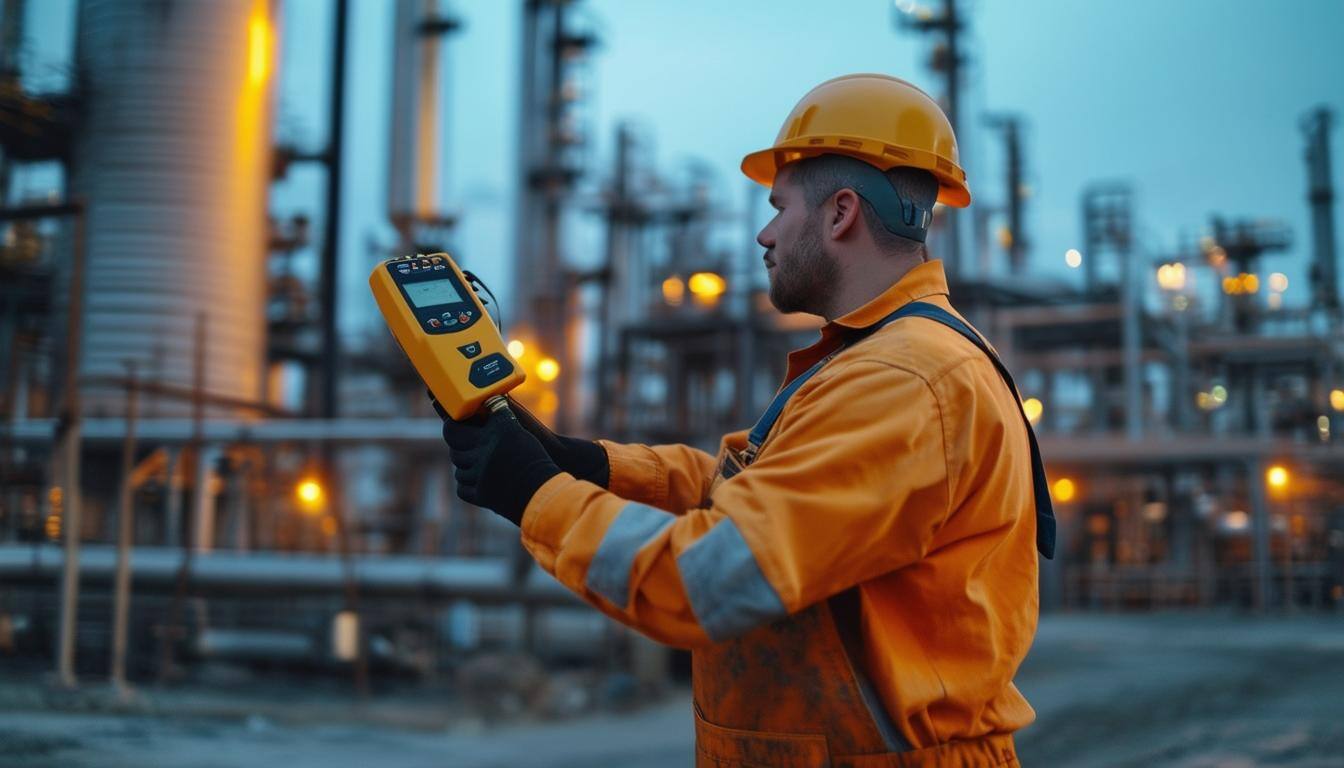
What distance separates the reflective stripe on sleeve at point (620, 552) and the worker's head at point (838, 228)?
0.64 m

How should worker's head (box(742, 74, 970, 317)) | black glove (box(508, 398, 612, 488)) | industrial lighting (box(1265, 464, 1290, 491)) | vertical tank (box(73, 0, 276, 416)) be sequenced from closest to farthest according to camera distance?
worker's head (box(742, 74, 970, 317)), black glove (box(508, 398, 612, 488)), vertical tank (box(73, 0, 276, 416)), industrial lighting (box(1265, 464, 1290, 491))

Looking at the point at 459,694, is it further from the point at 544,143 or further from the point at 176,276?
the point at 544,143

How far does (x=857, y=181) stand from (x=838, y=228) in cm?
9

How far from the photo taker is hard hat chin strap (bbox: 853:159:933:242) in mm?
2119

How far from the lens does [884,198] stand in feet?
6.96

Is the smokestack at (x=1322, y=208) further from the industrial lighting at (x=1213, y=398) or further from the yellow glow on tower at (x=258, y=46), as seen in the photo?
the yellow glow on tower at (x=258, y=46)

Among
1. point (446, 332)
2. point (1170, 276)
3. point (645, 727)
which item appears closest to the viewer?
point (446, 332)

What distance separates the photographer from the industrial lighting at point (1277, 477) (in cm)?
2030

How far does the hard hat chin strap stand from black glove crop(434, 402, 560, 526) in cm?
73

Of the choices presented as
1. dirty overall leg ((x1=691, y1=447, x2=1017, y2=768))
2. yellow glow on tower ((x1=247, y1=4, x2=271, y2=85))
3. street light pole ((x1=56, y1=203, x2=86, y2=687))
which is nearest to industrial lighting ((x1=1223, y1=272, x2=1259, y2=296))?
yellow glow on tower ((x1=247, y1=4, x2=271, y2=85))

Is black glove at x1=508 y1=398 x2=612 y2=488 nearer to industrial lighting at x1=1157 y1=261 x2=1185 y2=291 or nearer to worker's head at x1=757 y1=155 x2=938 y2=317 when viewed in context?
worker's head at x1=757 y1=155 x2=938 y2=317

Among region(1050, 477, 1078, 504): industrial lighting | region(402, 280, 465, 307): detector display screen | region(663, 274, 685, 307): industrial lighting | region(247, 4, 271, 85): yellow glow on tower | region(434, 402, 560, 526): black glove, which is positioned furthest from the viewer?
region(663, 274, 685, 307): industrial lighting

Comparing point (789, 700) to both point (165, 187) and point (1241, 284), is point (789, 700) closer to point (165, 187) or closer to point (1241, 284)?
point (165, 187)

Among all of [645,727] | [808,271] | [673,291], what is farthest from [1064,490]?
[808,271]
